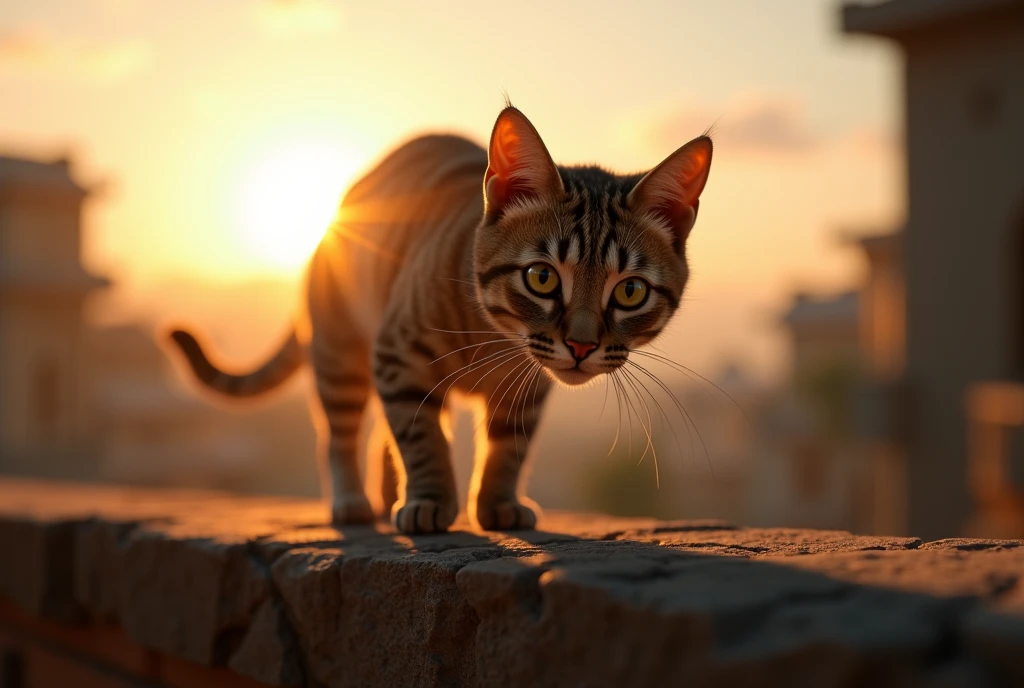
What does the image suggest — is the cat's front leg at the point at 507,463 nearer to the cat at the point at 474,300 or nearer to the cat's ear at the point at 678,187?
the cat at the point at 474,300

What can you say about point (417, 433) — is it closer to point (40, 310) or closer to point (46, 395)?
point (40, 310)

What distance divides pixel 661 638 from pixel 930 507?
11.0 meters

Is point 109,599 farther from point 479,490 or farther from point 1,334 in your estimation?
point 1,334

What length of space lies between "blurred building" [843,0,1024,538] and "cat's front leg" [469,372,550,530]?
331 inches

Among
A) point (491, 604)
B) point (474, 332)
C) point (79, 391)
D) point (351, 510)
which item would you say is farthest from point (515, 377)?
point (79, 391)

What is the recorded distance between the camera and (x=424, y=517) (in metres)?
2.48

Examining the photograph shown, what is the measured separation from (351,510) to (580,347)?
Result: 122cm

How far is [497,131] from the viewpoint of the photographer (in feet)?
7.51

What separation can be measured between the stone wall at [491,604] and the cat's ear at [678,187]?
0.76m

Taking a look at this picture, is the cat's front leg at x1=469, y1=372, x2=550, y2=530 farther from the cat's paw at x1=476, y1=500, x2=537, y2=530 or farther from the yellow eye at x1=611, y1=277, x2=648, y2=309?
the yellow eye at x1=611, y1=277, x2=648, y2=309

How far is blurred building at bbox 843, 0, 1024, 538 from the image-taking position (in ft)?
33.5

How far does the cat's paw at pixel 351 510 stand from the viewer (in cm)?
300

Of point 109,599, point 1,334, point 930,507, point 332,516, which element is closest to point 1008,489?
point 930,507

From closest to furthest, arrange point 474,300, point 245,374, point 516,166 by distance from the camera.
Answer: point 516,166, point 474,300, point 245,374
